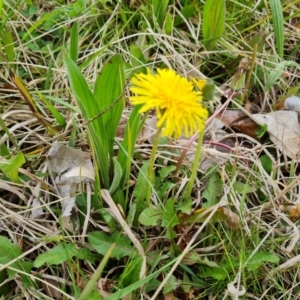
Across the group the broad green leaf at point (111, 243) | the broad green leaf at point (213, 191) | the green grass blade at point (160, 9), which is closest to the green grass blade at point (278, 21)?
the green grass blade at point (160, 9)

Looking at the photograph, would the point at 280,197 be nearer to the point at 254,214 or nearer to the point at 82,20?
the point at 254,214

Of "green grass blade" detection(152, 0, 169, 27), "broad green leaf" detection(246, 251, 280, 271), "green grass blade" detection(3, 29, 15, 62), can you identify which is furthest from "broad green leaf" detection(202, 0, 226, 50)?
"broad green leaf" detection(246, 251, 280, 271)

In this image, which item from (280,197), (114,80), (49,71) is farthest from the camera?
(49,71)

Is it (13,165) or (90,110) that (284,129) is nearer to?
(90,110)

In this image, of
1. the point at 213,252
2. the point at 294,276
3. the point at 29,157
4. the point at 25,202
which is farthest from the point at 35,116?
the point at 294,276

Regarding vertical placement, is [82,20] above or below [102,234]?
above

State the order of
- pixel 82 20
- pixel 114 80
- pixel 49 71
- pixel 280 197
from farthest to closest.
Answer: pixel 82 20 < pixel 49 71 < pixel 280 197 < pixel 114 80

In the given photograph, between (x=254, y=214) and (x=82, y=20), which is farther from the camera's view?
(x=82, y=20)
